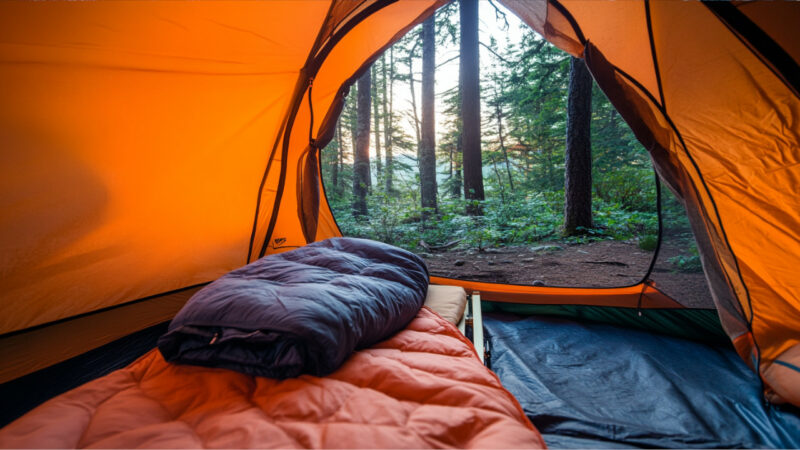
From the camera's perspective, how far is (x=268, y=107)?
6.21 ft

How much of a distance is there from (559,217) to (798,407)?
2829 millimetres

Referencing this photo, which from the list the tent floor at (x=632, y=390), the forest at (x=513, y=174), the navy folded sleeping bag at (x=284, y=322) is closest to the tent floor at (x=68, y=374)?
the navy folded sleeping bag at (x=284, y=322)

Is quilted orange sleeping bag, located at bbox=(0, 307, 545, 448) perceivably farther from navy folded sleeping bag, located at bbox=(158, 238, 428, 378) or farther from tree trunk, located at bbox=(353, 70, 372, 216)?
tree trunk, located at bbox=(353, 70, 372, 216)

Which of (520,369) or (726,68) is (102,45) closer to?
(520,369)

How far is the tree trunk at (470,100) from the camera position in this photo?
15.0 ft

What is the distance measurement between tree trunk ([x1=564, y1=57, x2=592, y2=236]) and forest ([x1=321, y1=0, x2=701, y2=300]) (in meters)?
0.01

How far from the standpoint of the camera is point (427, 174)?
491 cm

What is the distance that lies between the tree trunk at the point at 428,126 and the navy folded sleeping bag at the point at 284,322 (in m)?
3.59

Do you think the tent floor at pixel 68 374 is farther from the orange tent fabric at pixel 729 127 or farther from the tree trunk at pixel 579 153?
the tree trunk at pixel 579 153

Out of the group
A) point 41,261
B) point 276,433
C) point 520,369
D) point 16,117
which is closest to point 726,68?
point 520,369

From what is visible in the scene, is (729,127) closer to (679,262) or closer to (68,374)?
(679,262)

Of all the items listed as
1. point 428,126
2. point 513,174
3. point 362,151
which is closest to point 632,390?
point 428,126

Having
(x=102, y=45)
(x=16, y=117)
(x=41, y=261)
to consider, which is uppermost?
(x=102, y=45)

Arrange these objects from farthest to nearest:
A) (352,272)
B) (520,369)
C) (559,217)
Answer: (559,217) → (520,369) → (352,272)
